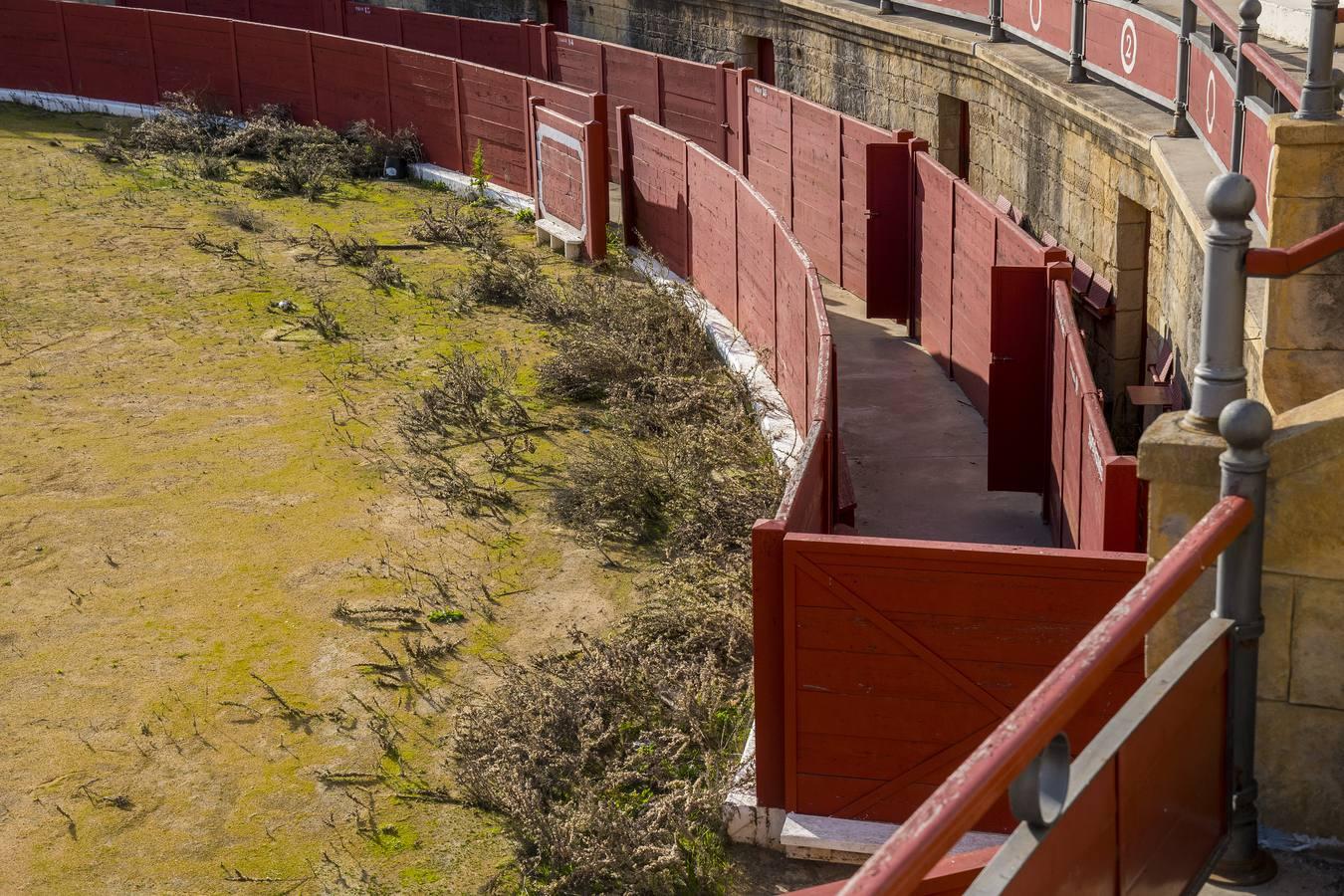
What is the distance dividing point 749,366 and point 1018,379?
10.00 feet

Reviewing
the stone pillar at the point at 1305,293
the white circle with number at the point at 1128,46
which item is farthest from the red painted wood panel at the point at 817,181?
the stone pillar at the point at 1305,293

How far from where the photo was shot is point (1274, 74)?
6.84m

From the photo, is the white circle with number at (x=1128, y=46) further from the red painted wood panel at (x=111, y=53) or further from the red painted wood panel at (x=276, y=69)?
the red painted wood panel at (x=111, y=53)

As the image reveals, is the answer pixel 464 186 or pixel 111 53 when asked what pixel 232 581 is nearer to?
pixel 464 186

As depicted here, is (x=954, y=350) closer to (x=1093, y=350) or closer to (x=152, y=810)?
(x=1093, y=350)

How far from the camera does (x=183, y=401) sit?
1338cm

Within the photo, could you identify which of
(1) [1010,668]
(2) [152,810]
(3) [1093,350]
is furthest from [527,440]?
(1) [1010,668]

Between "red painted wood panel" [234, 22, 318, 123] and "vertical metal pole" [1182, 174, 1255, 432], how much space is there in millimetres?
20992

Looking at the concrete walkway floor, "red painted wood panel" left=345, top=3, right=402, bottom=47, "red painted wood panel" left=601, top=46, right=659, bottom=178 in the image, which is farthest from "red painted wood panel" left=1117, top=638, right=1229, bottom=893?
"red painted wood panel" left=345, top=3, right=402, bottom=47

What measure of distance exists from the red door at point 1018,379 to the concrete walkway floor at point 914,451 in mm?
258

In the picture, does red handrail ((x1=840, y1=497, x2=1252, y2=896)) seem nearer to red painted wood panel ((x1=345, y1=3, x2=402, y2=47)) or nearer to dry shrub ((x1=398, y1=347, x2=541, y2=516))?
dry shrub ((x1=398, y1=347, x2=541, y2=516))

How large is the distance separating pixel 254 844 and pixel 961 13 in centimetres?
1204

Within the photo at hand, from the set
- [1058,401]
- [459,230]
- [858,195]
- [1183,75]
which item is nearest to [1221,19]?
[1183,75]

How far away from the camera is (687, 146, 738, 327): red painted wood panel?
1428cm
